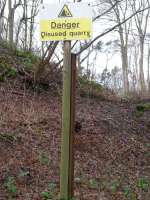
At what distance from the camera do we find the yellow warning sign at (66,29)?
5.28m

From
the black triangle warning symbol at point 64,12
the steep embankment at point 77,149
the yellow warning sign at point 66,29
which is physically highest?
the black triangle warning symbol at point 64,12

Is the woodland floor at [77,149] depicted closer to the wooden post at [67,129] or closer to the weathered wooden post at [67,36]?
the wooden post at [67,129]

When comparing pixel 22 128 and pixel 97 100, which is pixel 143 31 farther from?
pixel 22 128

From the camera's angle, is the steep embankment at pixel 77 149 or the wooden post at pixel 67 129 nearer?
the wooden post at pixel 67 129

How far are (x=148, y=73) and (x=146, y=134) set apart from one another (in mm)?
32011

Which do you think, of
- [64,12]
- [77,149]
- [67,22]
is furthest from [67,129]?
[77,149]

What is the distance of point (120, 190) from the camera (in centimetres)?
689

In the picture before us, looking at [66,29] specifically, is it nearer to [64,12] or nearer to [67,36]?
[67,36]

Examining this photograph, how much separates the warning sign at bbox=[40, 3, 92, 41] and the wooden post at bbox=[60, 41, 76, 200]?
6.5 inches

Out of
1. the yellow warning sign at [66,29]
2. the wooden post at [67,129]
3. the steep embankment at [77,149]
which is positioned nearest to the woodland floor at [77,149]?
the steep embankment at [77,149]

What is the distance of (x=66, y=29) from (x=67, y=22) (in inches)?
3.5

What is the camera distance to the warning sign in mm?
5285

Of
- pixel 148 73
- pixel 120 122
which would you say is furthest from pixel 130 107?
pixel 148 73

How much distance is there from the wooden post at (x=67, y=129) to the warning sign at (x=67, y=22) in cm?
16
